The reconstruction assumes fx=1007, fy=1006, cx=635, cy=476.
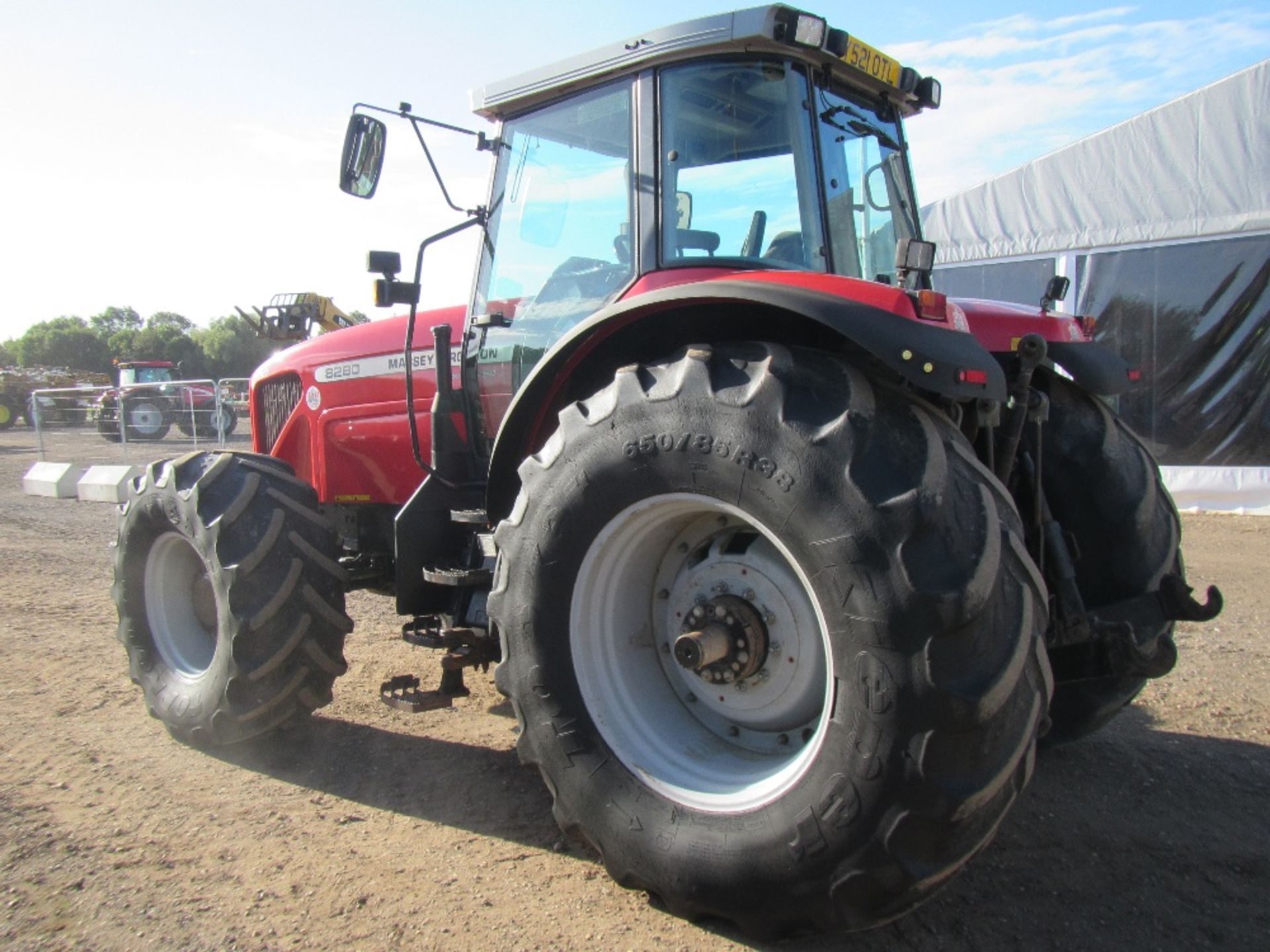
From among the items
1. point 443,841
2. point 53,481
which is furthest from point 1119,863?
point 53,481

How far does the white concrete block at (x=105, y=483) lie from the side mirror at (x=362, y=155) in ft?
33.9

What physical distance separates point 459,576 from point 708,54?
195cm

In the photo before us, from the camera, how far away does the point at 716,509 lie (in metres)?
2.61

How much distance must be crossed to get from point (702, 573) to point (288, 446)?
2804mm

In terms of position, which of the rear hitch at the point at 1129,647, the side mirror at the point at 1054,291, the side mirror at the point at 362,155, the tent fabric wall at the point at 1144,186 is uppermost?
the tent fabric wall at the point at 1144,186

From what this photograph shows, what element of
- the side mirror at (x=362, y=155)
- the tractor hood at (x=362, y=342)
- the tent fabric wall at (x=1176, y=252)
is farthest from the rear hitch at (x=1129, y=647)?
the tent fabric wall at (x=1176, y=252)

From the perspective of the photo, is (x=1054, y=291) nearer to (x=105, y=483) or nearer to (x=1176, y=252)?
(x=1176, y=252)

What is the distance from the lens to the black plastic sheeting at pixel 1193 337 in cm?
1013

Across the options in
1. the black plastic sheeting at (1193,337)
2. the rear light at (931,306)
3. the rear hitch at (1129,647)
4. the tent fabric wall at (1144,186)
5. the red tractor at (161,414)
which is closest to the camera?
the rear light at (931,306)

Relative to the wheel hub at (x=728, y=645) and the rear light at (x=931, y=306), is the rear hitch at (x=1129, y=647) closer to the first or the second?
the wheel hub at (x=728, y=645)

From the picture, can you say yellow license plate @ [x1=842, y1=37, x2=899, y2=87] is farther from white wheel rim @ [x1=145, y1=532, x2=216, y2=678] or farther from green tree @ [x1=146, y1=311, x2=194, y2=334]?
green tree @ [x1=146, y1=311, x2=194, y2=334]

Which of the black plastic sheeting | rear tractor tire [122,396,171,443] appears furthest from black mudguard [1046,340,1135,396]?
rear tractor tire [122,396,171,443]

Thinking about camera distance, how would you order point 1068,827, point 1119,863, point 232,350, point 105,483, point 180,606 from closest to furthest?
point 1119,863 → point 1068,827 → point 180,606 → point 105,483 → point 232,350

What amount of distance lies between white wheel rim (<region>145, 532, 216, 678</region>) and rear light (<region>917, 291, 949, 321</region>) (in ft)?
10.5
